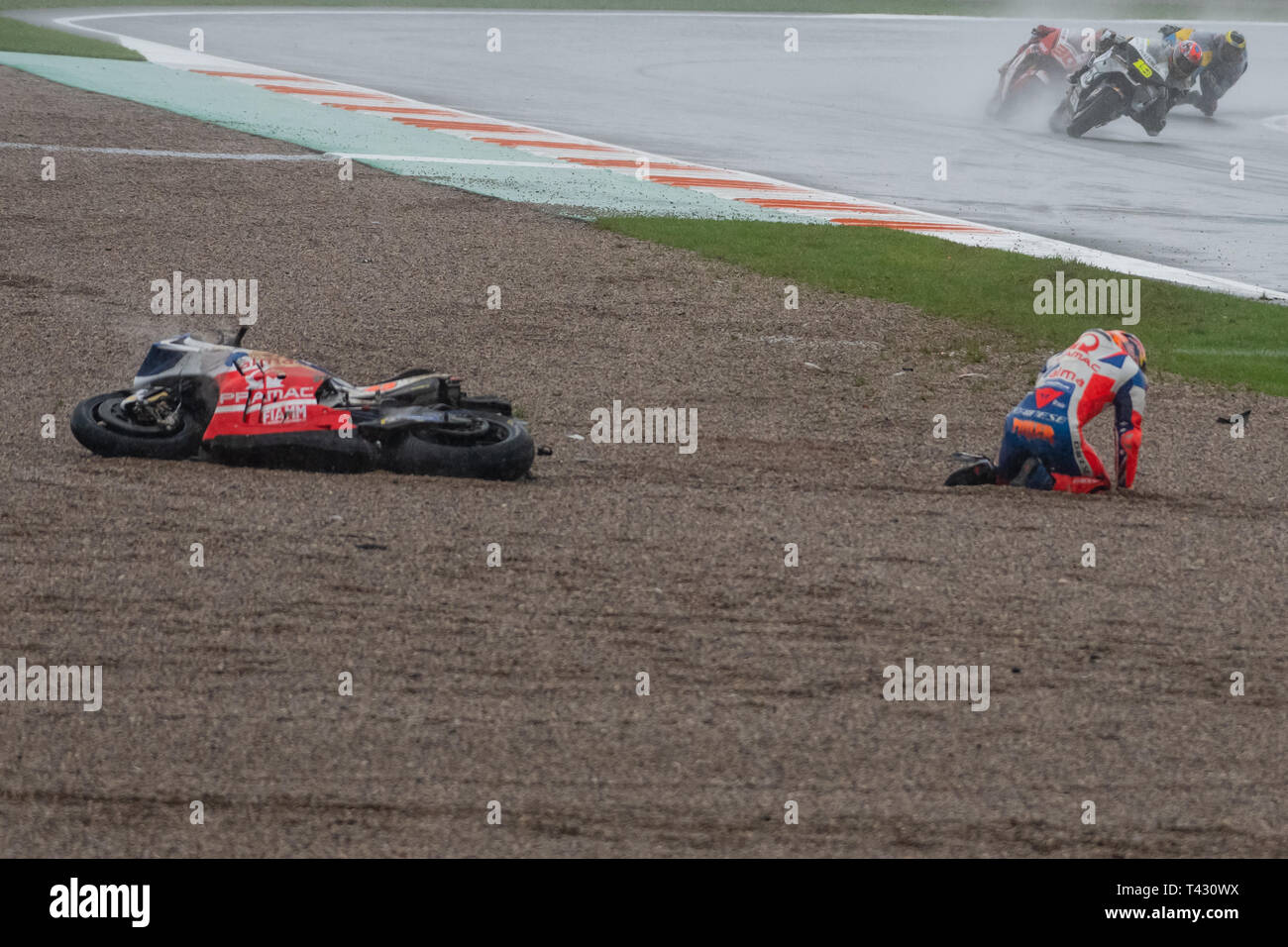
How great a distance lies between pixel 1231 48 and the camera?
24.8 m

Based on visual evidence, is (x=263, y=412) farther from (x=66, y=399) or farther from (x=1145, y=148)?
(x=1145, y=148)

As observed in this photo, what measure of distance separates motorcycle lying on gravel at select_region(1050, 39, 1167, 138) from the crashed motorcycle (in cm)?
101

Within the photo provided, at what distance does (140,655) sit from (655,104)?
19.7 metres

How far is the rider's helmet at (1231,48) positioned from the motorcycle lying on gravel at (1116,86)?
8.41 feet

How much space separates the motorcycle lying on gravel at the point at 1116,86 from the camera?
2231cm

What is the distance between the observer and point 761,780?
15.9 ft

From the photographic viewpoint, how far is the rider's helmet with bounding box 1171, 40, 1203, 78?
2311cm

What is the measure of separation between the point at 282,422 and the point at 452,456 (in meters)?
0.86
